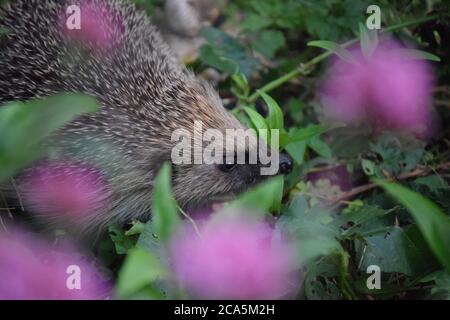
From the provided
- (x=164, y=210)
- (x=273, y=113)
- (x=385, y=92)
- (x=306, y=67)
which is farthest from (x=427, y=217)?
(x=306, y=67)

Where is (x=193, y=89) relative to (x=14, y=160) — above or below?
above

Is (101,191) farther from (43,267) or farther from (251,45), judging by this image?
(251,45)

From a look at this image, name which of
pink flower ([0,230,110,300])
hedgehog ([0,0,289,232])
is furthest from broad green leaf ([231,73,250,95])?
pink flower ([0,230,110,300])

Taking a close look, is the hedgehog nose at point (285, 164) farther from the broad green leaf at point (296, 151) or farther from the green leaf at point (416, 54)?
the green leaf at point (416, 54)

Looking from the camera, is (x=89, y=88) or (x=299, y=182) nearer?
(x=89, y=88)

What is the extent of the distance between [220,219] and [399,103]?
1095 millimetres

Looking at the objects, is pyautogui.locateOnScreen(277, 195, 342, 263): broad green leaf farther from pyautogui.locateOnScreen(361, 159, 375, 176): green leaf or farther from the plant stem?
the plant stem

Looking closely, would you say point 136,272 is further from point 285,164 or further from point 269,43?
point 269,43

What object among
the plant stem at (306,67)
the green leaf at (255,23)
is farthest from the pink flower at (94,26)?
the green leaf at (255,23)

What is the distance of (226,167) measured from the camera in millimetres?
2355

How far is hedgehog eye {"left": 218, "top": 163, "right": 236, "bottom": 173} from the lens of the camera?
234 cm

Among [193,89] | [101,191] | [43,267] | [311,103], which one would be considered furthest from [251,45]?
[43,267]

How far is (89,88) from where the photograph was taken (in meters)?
2.21

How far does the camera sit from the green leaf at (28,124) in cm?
138
